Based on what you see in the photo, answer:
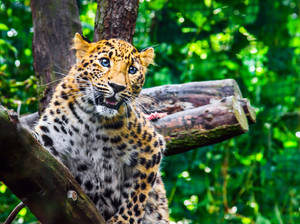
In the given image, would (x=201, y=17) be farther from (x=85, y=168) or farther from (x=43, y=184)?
(x=43, y=184)

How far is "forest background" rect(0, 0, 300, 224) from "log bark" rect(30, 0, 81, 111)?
6.41 ft

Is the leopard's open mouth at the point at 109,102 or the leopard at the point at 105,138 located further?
the leopard at the point at 105,138

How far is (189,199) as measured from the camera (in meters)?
9.67

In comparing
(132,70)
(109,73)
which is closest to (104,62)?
(109,73)

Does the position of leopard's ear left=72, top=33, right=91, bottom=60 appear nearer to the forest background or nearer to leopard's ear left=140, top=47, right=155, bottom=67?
leopard's ear left=140, top=47, right=155, bottom=67

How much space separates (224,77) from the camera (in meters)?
8.55

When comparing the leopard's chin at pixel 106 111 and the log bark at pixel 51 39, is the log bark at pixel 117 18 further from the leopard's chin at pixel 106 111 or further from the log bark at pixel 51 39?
the leopard's chin at pixel 106 111

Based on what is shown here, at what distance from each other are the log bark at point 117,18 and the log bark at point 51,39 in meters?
0.54

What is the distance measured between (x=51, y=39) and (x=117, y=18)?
1.00 meters

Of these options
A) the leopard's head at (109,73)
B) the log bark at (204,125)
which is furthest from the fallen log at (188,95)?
the leopard's head at (109,73)

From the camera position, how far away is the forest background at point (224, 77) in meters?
8.54

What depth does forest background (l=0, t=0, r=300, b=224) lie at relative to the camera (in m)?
8.54

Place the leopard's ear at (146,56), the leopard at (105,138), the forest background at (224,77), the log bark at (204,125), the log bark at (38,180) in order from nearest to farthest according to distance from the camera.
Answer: the log bark at (38,180) → the leopard at (105,138) → the leopard's ear at (146,56) → the log bark at (204,125) → the forest background at (224,77)

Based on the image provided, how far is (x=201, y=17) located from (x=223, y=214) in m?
4.25
